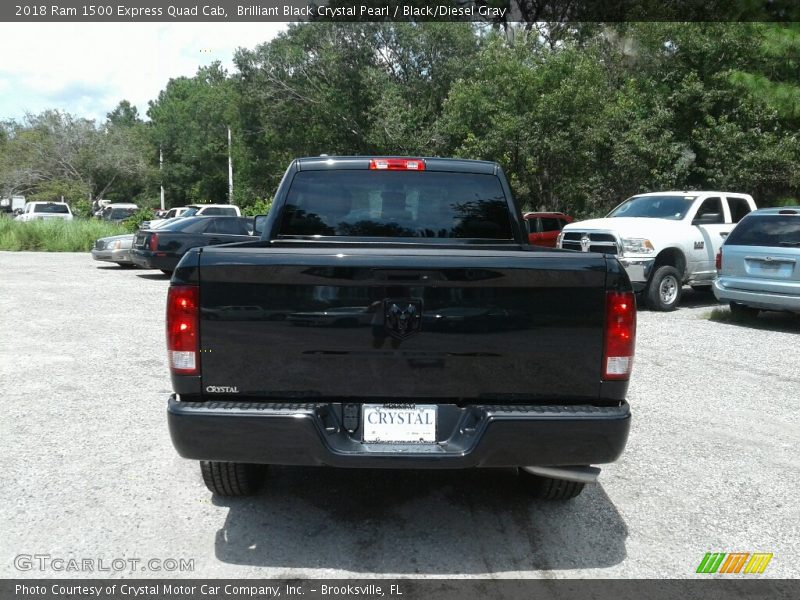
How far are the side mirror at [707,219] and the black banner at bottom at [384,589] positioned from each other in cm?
1068

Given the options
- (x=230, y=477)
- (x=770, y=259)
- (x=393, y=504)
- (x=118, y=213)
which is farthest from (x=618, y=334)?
(x=118, y=213)

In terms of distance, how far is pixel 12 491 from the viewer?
4.58m

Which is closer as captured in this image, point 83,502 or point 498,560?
point 498,560

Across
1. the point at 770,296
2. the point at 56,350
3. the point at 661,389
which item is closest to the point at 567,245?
the point at 770,296

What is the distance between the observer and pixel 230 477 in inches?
167

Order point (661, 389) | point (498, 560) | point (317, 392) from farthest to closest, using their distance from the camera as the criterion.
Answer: point (661, 389), point (498, 560), point (317, 392)

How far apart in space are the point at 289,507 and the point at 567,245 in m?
10.4

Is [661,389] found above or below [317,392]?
below

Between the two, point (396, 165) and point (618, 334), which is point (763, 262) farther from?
point (618, 334)

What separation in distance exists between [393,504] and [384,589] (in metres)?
1.02

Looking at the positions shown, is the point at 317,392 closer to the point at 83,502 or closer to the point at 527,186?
the point at 83,502

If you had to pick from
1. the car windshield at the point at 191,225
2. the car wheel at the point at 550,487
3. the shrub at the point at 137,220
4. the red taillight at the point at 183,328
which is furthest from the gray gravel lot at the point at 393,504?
the shrub at the point at 137,220

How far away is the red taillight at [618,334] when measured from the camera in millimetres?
3570

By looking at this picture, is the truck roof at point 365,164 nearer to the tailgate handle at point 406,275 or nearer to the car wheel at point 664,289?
the tailgate handle at point 406,275
